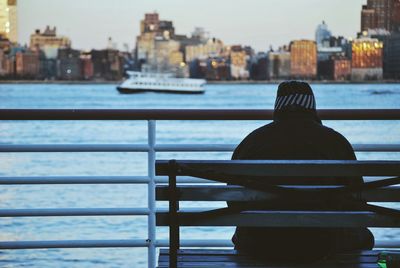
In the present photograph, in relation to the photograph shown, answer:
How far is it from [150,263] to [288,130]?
1.46 metres

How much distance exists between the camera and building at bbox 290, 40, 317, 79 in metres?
60.3

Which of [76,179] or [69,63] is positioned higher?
[69,63]

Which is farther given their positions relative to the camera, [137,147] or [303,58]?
[303,58]

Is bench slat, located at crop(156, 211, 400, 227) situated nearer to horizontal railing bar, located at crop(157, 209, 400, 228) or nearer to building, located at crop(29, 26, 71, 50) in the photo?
horizontal railing bar, located at crop(157, 209, 400, 228)

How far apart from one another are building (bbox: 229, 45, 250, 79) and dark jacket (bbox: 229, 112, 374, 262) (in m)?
67.1

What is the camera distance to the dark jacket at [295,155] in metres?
2.60

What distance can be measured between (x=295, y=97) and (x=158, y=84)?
8595 cm

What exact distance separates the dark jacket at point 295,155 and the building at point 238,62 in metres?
67.1

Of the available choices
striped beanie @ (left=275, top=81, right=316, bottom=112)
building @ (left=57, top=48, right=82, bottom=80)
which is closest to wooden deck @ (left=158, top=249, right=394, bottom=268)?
striped beanie @ (left=275, top=81, right=316, bottom=112)

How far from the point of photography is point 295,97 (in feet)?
9.02

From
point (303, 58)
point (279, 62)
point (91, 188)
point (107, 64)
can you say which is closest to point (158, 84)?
point (107, 64)

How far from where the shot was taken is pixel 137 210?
12.8 ft

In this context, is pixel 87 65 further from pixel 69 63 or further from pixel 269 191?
pixel 269 191

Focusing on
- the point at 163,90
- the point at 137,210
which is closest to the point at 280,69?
Result: the point at 163,90
